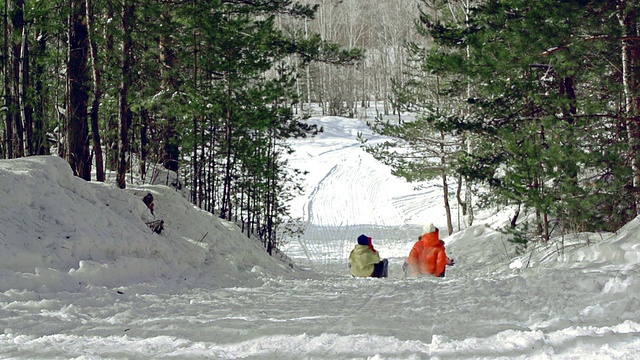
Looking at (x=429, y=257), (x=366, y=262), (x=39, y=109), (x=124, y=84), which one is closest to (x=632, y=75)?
(x=429, y=257)

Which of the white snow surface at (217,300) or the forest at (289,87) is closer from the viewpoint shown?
the white snow surface at (217,300)

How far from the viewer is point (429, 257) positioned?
11602 millimetres

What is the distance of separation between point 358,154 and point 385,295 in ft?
141

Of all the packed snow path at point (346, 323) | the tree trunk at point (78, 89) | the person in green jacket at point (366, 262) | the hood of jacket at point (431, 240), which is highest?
the tree trunk at point (78, 89)

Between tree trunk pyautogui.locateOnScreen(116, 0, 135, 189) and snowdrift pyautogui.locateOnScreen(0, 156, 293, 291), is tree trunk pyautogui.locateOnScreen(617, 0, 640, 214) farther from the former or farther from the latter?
tree trunk pyautogui.locateOnScreen(116, 0, 135, 189)

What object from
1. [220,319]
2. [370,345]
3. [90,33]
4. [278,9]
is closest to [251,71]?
[278,9]

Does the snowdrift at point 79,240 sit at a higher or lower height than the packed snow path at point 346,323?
higher

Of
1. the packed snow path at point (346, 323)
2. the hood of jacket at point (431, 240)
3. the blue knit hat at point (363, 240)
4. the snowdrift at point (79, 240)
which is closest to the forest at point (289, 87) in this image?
the hood of jacket at point (431, 240)

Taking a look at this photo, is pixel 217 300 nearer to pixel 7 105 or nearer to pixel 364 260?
pixel 364 260

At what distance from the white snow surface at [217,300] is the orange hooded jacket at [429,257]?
162cm

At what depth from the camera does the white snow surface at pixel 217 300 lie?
366 cm

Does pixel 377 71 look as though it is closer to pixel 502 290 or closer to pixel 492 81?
pixel 492 81

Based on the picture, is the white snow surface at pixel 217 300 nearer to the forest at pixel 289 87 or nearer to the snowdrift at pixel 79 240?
the snowdrift at pixel 79 240

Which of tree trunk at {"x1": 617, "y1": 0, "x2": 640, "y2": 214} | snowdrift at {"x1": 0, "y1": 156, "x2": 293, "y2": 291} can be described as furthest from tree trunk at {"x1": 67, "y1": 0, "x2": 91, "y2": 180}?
tree trunk at {"x1": 617, "y1": 0, "x2": 640, "y2": 214}
